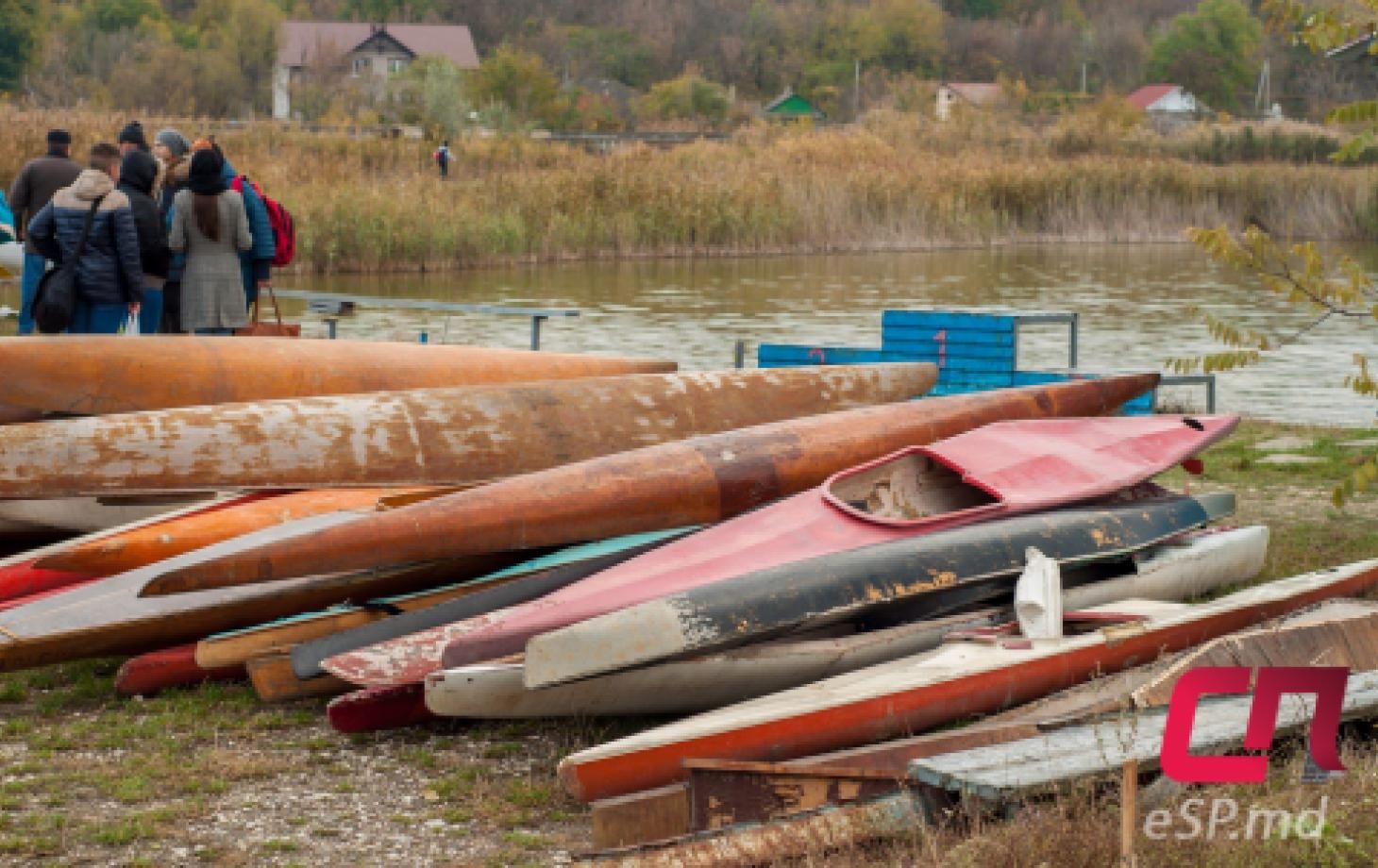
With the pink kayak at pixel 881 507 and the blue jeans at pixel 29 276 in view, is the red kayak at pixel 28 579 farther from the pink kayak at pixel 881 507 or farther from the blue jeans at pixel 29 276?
the blue jeans at pixel 29 276

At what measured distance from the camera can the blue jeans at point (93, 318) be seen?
9359 millimetres

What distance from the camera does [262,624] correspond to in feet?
19.4

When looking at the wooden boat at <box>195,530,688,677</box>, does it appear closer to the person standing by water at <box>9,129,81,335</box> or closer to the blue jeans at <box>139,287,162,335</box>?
the blue jeans at <box>139,287,162,335</box>

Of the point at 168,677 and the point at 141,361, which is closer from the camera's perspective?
the point at 168,677

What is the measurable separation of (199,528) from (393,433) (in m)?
1.10

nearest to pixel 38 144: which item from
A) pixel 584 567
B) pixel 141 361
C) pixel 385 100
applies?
pixel 141 361

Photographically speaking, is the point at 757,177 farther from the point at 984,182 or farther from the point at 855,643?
the point at 855,643

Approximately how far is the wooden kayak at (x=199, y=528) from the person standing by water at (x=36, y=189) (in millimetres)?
3933

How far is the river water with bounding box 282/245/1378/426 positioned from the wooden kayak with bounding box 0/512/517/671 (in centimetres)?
608

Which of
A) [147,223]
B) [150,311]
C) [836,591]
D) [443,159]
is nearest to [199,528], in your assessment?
[836,591]

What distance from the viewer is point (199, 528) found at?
652 cm

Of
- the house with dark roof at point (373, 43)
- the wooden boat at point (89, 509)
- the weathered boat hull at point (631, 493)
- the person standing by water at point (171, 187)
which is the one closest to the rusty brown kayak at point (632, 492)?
the weathered boat hull at point (631, 493)

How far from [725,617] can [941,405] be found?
299cm

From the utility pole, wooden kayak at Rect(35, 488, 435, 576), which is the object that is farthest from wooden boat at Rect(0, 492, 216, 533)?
the utility pole
